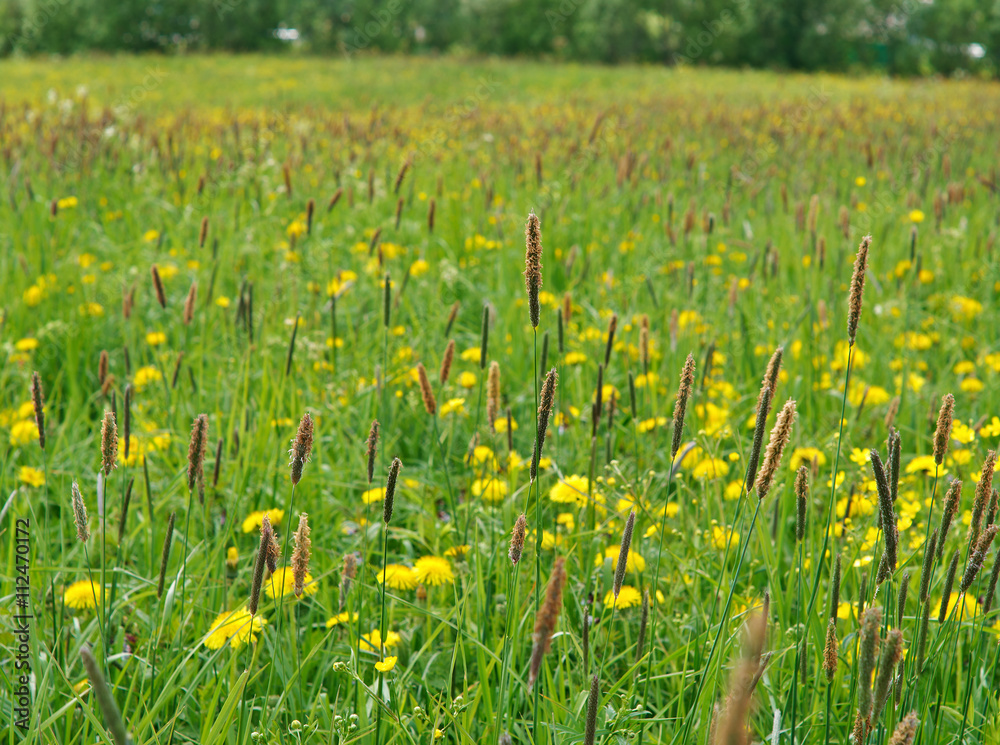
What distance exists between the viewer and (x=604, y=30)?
29.2 metres

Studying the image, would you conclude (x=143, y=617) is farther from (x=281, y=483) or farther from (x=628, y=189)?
(x=628, y=189)

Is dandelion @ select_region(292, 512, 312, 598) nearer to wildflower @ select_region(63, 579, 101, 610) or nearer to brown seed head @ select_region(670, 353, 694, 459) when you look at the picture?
brown seed head @ select_region(670, 353, 694, 459)

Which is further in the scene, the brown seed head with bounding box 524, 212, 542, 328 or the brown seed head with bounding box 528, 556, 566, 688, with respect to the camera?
the brown seed head with bounding box 524, 212, 542, 328

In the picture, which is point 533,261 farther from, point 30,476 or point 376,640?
point 30,476

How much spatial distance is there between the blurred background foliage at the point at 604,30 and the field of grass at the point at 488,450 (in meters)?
26.2

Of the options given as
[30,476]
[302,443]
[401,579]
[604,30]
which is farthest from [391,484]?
[604,30]

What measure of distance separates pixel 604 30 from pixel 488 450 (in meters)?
30.2

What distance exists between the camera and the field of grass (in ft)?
3.61

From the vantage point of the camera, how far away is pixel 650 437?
2.30 meters

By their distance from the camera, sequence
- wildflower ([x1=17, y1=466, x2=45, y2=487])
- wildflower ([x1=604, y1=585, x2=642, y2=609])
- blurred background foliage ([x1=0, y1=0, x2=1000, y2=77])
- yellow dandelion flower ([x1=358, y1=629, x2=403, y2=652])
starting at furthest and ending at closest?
blurred background foliage ([x1=0, y1=0, x2=1000, y2=77]) < wildflower ([x1=17, y1=466, x2=45, y2=487]) < wildflower ([x1=604, y1=585, x2=642, y2=609]) < yellow dandelion flower ([x1=358, y1=629, x2=403, y2=652])

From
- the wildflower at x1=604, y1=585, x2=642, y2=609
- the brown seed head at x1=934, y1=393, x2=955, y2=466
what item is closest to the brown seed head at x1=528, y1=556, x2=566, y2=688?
the brown seed head at x1=934, y1=393, x2=955, y2=466

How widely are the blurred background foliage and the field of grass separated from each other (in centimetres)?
2616

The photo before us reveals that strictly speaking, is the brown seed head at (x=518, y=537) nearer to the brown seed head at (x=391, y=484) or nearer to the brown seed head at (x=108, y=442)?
the brown seed head at (x=391, y=484)

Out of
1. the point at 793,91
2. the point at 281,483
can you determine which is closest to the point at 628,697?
the point at 281,483
